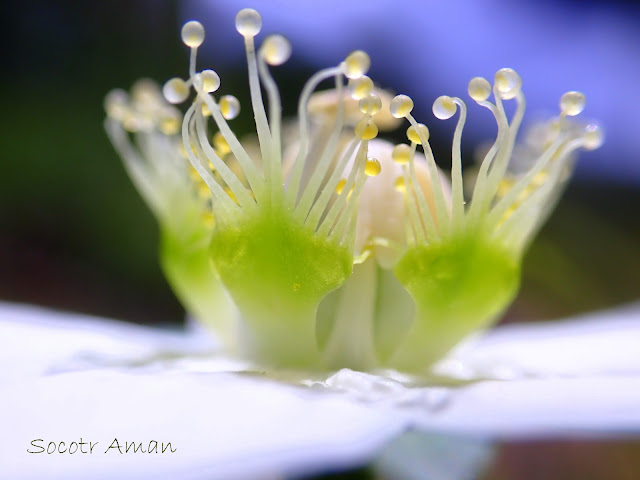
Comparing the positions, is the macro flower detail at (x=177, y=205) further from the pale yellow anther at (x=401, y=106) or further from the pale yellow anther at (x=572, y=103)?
the pale yellow anther at (x=572, y=103)

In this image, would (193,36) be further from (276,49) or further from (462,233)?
(462,233)

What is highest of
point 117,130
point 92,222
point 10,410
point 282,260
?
point 92,222

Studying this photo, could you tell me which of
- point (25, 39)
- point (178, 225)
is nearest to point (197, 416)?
point (178, 225)

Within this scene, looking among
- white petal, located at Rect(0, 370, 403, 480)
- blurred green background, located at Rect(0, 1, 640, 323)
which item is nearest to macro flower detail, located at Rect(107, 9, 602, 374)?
white petal, located at Rect(0, 370, 403, 480)

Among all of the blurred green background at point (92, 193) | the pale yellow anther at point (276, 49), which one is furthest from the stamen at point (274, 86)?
the blurred green background at point (92, 193)

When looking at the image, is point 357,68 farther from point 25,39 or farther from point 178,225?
point 25,39

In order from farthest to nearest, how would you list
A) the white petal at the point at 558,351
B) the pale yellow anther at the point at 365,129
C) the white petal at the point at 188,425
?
1. the white petal at the point at 558,351
2. the pale yellow anther at the point at 365,129
3. the white petal at the point at 188,425

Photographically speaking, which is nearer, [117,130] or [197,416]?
[197,416]
